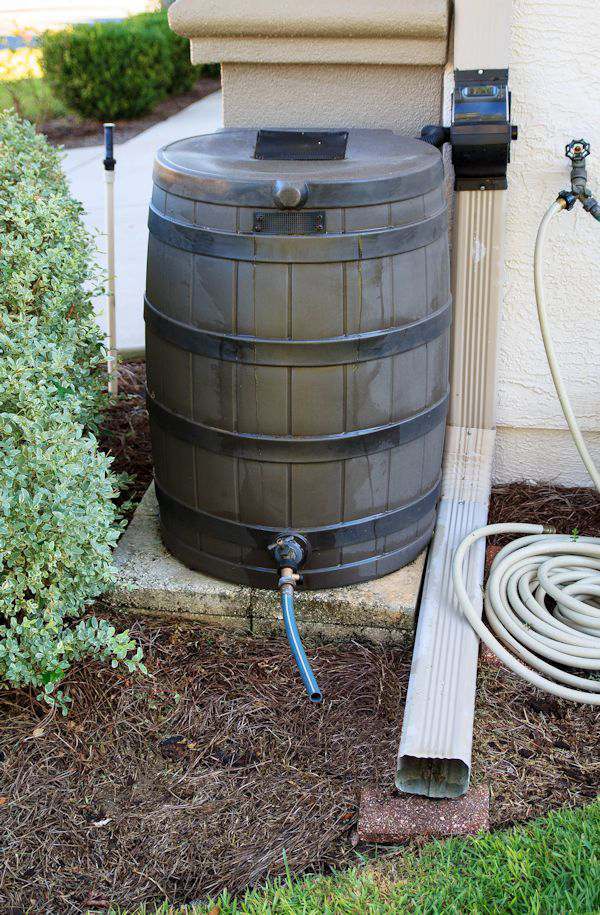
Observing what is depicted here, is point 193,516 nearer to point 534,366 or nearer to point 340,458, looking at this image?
point 340,458

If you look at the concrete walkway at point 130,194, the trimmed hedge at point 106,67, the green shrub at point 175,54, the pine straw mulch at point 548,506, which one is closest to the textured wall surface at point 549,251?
the pine straw mulch at point 548,506

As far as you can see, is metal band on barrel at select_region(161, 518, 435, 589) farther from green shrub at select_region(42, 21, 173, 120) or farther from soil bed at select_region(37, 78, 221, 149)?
green shrub at select_region(42, 21, 173, 120)

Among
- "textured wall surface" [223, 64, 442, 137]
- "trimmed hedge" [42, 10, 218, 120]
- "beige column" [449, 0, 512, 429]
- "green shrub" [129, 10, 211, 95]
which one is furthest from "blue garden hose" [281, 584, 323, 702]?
"green shrub" [129, 10, 211, 95]

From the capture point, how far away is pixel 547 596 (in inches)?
103

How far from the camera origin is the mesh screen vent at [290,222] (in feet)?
6.72

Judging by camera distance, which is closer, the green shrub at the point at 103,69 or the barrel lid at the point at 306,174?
Result: the barrel lid at the point at 306,174

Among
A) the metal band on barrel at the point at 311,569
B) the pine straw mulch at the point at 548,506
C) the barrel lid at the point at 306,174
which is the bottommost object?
the pine straw mulch at the point at 548,506

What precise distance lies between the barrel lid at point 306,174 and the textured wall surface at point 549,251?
50 cm

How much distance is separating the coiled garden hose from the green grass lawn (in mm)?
418

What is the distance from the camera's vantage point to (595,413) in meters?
2.99

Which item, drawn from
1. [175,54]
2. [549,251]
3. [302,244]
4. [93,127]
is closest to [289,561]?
[302,244]

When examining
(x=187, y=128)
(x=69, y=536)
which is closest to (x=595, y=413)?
(x=69, y=536)

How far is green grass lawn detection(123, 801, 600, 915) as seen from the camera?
1749 mm

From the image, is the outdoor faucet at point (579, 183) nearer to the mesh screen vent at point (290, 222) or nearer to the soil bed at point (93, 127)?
the mesh screen vent at point (290, 222)
